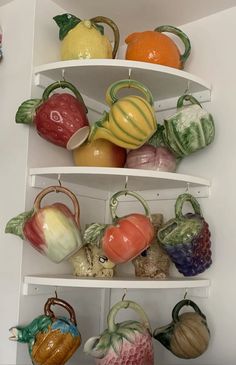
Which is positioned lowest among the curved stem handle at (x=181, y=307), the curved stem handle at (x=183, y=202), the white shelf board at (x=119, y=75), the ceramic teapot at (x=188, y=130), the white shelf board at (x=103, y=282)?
the curved stem handle at (x=181, y=307)

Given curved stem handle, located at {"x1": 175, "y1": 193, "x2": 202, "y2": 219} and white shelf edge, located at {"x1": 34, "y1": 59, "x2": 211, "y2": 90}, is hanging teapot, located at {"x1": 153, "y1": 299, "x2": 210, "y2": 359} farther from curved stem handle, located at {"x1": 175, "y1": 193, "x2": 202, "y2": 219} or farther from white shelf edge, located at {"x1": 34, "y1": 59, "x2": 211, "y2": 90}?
white shelf edge, located at {"x1": 34, "y1": 59, "x2": 211, "y2": 90}

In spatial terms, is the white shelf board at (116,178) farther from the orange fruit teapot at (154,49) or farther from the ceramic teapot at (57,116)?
the orange fruit teapot at (154,49)

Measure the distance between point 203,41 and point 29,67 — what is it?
0.40 metres

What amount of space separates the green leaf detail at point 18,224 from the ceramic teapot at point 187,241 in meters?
0.26

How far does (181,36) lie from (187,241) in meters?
0.44

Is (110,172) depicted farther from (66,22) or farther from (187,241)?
(66,22)

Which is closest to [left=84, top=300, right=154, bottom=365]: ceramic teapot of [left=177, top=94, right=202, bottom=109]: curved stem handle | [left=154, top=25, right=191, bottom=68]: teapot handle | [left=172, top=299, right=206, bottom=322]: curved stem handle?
[left=172, top=299, right=206, bottom=322]: curved stem handle

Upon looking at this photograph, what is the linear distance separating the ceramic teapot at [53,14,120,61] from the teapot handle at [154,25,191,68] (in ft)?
0.33

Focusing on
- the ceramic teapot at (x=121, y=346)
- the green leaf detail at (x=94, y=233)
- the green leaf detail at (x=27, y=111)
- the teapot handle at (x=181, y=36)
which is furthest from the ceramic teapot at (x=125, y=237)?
the teapot handle at (x=181, y=36)

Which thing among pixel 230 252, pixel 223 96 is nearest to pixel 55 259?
pixel 230 252

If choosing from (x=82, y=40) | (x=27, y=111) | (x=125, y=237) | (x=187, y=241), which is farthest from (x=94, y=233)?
(x=82, y=40)

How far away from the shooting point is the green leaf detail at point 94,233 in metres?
0.86

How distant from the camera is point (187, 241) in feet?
2.87

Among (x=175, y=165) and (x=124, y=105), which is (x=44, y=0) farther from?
(x=175, y=165)
